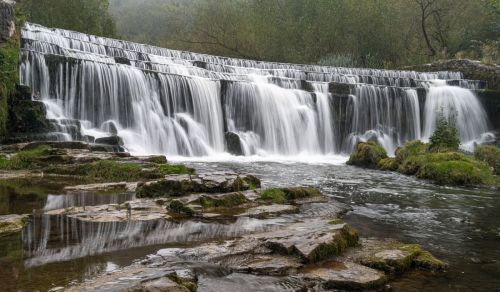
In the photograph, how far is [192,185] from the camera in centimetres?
952

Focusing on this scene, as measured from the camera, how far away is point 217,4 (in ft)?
152

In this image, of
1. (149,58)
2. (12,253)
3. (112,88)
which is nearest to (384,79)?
(149,58)

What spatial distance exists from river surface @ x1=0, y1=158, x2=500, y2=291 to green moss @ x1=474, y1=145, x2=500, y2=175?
16.5 ft

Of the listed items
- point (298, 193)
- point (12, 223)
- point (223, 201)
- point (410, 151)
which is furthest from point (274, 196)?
point (410, 151)

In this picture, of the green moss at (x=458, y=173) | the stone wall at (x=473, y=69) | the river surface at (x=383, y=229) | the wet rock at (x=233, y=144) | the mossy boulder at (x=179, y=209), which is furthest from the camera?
the stone wall at (x=473, y=69)

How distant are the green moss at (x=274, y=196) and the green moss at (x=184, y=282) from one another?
16.3 feet

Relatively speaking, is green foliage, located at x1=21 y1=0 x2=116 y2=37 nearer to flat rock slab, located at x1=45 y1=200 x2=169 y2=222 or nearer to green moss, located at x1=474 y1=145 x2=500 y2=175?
flat rock slab, located at x1=45 y1=200 x2=169 y2=222

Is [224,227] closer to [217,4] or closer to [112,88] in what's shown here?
[112,88]

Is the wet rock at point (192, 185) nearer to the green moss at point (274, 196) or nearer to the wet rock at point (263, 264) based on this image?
the green moss at point (274, 196)

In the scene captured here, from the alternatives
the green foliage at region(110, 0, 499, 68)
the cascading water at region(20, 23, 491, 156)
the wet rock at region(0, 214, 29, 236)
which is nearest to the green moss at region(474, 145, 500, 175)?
the cascading water at region(20, 23, 491, 156)

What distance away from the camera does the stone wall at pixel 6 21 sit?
18.6 metres

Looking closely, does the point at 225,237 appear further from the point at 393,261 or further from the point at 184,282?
the point at 393,261

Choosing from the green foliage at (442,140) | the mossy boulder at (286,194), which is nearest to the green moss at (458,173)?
the green foliage at (442,140)

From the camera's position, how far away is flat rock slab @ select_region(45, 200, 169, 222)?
715 cm
